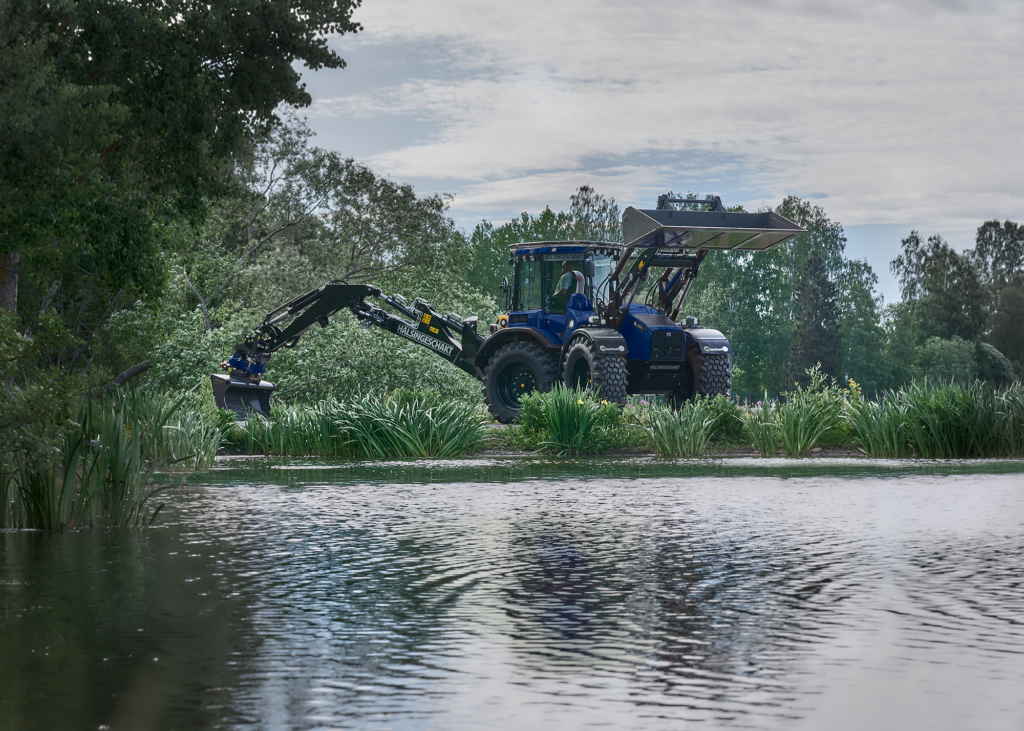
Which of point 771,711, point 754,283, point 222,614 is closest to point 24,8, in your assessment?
point 222,614

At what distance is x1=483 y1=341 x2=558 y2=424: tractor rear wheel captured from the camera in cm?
2291

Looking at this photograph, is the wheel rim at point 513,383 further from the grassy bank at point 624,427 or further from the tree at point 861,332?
the tree at point 861,332

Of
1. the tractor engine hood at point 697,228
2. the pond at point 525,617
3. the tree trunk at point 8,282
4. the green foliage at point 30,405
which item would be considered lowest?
the pond at point 525,617

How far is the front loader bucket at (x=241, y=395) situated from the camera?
2344 cm

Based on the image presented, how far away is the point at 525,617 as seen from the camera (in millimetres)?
5566

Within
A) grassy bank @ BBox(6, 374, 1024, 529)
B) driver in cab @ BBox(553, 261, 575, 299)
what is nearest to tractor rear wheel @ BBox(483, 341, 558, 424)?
driver in cab @ BBox(553, 261, 575, 299)

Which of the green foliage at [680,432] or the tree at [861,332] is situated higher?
the tree at [861,332]

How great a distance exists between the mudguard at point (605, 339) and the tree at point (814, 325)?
53767 mm

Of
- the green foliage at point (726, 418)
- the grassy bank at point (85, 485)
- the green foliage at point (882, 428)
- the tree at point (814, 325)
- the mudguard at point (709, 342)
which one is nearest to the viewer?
the grassy bank at point (85, 485)

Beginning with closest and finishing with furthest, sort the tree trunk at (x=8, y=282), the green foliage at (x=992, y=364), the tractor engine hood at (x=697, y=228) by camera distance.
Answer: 1. the tree trunk at (x=8, y=282)
2. the tractor engine hood at (x=697, y=228)
3. the green foliage at (x=992, y=364)

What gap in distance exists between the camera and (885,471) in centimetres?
1452

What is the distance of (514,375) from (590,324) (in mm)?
2561

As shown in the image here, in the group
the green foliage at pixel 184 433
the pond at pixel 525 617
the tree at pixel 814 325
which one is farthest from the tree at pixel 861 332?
the pond at pixel 525 617

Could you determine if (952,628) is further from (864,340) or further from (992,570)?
(864,340)
